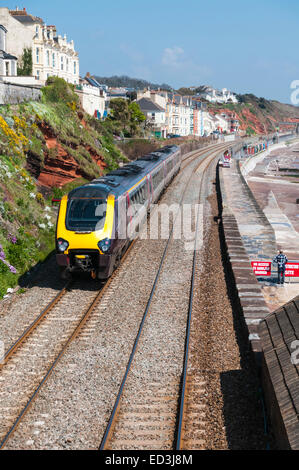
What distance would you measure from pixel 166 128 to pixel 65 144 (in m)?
73.6

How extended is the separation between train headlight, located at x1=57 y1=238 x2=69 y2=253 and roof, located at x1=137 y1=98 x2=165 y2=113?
81.5m

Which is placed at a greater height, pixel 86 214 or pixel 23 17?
pixel 23 17

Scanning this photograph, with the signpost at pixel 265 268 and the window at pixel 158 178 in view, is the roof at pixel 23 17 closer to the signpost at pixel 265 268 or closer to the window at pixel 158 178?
the window at pixel 158 178

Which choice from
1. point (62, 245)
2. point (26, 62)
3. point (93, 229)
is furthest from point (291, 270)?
point (26, 62)

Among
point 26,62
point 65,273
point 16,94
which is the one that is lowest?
point 65,273

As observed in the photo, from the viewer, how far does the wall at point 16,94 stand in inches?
957

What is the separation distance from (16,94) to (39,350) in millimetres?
18261

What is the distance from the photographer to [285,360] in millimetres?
7375

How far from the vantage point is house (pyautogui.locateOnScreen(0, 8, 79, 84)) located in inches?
2093

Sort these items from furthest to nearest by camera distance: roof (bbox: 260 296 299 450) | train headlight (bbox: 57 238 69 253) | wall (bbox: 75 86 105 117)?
wall (bbox: 75 86 105 117) → train headlight (bbox: 57 238 69 253) → roof (bbox: 260 296 299 450)

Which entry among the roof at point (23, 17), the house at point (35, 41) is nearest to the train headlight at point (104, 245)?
the house at point (35, 41)

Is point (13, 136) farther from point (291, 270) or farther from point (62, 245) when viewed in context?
point (291, 270)

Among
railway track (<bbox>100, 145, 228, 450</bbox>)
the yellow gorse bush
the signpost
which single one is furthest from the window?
railway track (<bbox>100, 145, 228, 450</bbox>)

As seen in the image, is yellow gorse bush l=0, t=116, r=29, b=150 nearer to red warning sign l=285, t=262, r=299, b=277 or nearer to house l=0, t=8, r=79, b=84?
red warning sign l=285, t=262, r=299, b=277
